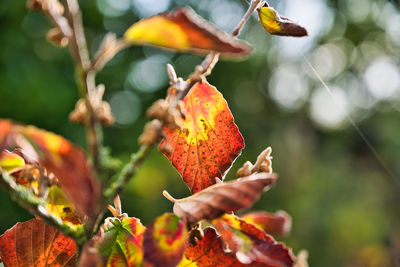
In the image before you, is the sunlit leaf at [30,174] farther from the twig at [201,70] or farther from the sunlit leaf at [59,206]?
the twig at [201,70]

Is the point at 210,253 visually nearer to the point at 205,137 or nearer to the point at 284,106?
the point at 205,137

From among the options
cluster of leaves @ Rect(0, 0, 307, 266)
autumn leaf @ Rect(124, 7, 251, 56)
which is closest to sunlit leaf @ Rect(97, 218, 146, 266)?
cluster of leaves @ Rect(0, 0, 307, 266)

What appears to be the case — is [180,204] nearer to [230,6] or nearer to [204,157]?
[204,157]

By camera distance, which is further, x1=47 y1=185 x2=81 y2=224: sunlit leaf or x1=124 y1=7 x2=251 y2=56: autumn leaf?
x1=47 y1=185 x2=81 y2=224: sunlit leaf

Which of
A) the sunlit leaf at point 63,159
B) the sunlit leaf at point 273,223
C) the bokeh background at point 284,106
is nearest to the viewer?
the sunlit leaf at point 63,159

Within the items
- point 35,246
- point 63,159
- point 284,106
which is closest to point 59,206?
point 35,246

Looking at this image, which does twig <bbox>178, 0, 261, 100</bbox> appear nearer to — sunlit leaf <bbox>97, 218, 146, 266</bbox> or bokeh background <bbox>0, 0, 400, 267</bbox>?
sunlit leaf <bbox>97, 218, 146, 266</bbox>

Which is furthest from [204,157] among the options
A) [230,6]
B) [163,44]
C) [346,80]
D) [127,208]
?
[346,80]

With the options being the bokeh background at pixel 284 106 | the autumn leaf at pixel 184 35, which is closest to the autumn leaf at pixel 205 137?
the autumn leaf at pixel 184 35
